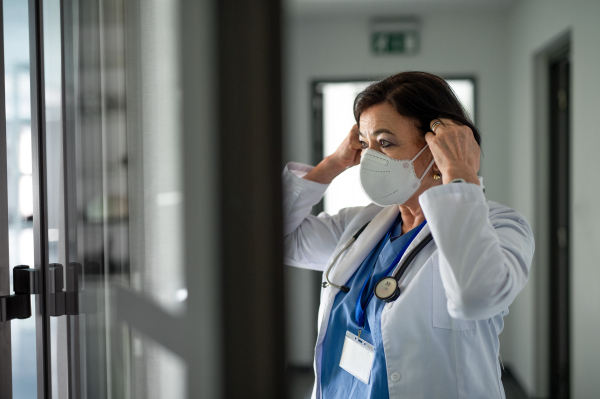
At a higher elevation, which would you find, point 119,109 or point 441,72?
point 441,72

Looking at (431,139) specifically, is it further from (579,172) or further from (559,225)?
(559,225)

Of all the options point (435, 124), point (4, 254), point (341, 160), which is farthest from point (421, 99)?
point (4, 254)

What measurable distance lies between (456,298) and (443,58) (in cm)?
272

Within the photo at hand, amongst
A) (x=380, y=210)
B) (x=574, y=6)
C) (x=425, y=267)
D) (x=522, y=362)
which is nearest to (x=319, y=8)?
(x=574, y=6)

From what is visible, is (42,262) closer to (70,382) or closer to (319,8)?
(70,382)

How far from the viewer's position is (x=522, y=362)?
2834 mm

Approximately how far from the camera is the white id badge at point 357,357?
976 mm

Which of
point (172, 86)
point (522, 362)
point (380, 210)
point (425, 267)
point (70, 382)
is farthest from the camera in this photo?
point (522, 362)

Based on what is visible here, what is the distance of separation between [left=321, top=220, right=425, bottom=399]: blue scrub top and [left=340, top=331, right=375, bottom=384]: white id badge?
2 centimetres

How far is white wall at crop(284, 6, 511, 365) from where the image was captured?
10.1ft

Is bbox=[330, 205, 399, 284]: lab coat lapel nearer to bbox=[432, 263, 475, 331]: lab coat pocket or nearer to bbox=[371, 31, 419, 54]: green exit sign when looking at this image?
bbox=[432, 263, 475, 331]: lab coat pocket

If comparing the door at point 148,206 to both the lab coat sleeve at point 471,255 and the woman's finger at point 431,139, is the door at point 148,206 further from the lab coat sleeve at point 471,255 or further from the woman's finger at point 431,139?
the woman's finger at point 431,139

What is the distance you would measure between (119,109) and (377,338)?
720 mm

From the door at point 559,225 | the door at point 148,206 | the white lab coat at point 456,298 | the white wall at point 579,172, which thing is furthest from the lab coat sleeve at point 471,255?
the door at point 559,225
